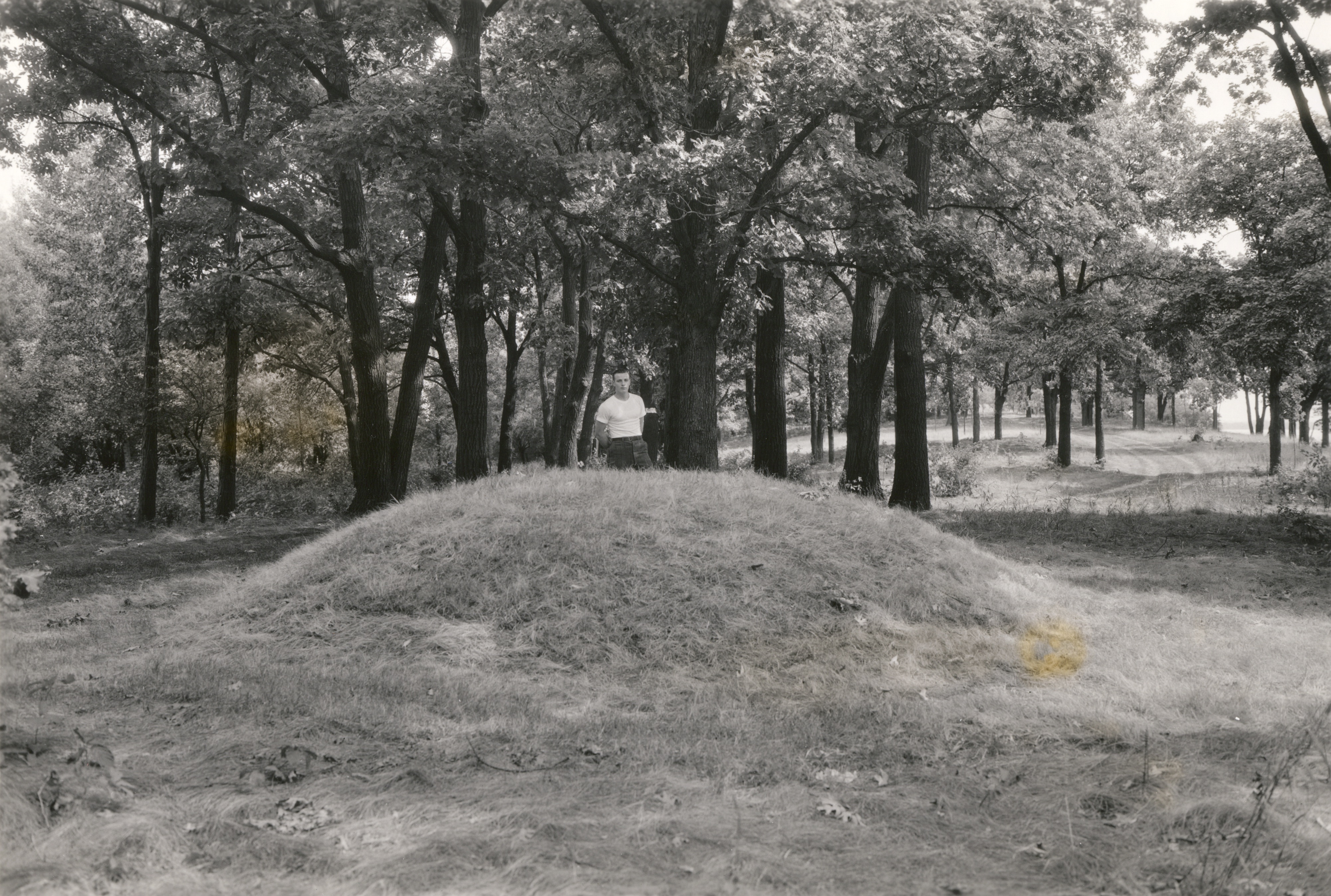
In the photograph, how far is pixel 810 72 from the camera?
1195 cm

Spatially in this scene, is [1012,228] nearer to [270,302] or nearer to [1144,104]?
[1144,104]

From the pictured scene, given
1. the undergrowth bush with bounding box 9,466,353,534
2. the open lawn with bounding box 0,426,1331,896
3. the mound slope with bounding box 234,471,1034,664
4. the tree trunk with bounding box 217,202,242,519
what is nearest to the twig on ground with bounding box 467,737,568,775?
the open lawn with bounding box 0,426,1331,896

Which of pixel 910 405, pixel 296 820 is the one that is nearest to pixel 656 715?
pixel 296 820

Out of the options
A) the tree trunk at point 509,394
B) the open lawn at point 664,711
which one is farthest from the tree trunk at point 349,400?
the open lawn at point 664,711

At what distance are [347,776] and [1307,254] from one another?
66.5 ft

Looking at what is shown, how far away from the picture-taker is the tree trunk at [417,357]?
1653 centimetres

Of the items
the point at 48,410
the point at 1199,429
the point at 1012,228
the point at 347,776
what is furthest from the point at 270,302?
the point at 1199,429

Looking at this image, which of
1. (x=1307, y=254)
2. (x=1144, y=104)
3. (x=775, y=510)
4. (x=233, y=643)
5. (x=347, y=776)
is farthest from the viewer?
(x=1144, y=104)

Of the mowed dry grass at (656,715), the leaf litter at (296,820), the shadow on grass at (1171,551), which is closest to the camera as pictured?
the mowed dry grass at (656,715)

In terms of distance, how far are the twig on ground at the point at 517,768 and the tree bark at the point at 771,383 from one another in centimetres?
1155

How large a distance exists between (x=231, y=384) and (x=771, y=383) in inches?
490

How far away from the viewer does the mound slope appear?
834cm

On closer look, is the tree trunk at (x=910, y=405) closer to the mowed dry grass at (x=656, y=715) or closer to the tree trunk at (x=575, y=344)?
the mowed dry grass at (x=656, y=715)

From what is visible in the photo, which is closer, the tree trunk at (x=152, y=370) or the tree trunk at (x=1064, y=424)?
the tree trunk at (x=152, y=370)
